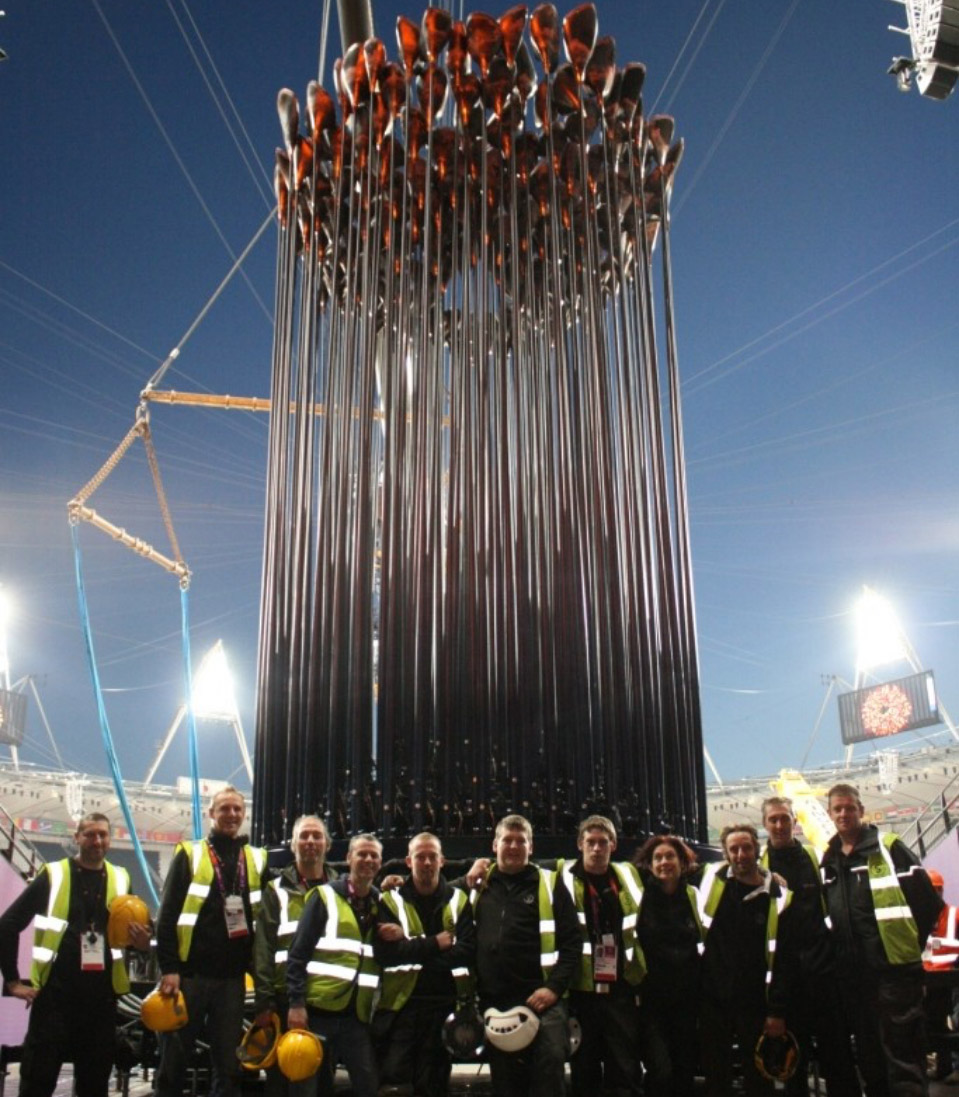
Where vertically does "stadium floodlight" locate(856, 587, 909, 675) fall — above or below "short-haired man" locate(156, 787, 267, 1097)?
above

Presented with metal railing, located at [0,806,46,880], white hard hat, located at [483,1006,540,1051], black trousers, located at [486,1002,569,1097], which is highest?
metal railing, located at [0,806,46,880]

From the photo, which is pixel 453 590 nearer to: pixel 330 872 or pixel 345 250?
pixel 330 872

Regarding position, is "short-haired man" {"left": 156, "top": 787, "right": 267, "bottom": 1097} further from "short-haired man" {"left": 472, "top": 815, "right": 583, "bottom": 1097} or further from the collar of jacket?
the collar of jacket

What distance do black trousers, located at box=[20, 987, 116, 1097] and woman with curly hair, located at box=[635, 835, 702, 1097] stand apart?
3.01m

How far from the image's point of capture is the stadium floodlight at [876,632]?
5553 centimetres

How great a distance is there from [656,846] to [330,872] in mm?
2127

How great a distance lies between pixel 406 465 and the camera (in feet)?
26.9

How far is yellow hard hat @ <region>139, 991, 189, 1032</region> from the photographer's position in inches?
217

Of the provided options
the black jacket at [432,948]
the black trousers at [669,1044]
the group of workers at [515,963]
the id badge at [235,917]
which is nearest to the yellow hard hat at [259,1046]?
the group of workers at [515,963]

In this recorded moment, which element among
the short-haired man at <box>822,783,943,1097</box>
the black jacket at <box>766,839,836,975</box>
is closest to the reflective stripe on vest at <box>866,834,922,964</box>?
the short-haired man at <box>822,783,943,1097</box>

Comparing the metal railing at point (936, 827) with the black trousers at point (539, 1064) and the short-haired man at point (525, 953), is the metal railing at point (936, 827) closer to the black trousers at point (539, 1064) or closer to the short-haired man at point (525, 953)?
the short-haired man at point (525, 953)

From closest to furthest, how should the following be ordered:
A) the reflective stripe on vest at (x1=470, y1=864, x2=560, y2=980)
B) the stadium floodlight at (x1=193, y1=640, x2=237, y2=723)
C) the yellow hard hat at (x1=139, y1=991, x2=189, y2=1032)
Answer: the yellow hard hat at (x1=139, y1=991, x2=189, y2=1032) → the reflective stripe on vest at (x1=470, y1=864, x2=560, y2=980) → the stadium floodlight at (x1=193, y1=640, x2=237, y2=723)

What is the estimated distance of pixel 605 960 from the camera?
5914 mm

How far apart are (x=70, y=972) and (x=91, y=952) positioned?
144 mm
